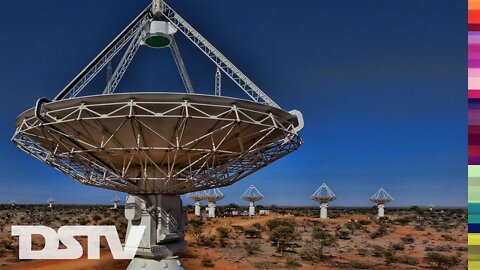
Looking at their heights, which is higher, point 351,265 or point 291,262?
point 291,262

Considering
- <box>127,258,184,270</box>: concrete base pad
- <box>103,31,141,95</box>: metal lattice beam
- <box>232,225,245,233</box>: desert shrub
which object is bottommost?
<box>232,225,245,233</box>: desert shrub

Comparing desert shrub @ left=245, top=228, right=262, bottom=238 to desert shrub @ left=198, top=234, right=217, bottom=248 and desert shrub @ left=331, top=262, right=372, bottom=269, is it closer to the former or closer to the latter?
desert shrub @ left=198, top=234, right=217, bottom=248

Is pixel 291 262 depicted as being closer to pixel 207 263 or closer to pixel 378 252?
pixel 207 263

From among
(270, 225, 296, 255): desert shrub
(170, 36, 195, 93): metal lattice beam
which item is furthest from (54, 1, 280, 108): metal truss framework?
(270, 225, 296, 255): desert shrub

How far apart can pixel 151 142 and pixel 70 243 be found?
30270mm

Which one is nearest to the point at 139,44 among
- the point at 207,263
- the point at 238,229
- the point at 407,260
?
the point at 207,263

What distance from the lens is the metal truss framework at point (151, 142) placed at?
1265cm

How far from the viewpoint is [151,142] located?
14477 millimetres

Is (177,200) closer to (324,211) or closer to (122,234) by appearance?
(122,234)

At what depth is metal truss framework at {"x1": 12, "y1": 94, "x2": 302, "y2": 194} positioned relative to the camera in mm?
12648

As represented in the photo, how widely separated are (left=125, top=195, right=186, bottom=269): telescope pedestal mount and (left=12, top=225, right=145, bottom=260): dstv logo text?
1.06 ft

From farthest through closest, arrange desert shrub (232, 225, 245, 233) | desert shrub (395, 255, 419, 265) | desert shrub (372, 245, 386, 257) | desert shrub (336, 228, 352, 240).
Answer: desert shrub (232, 225, 245, 233) < desert shrub (336, 228, 352, 240) < desert shrub (372, 245, 386, 257) < desert shrub (395, 255, 419, 265)

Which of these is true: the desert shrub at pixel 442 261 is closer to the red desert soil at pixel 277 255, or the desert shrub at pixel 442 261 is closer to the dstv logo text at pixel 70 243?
the red desert soil at pixel 277 255

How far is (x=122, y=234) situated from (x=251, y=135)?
36.6 metres
